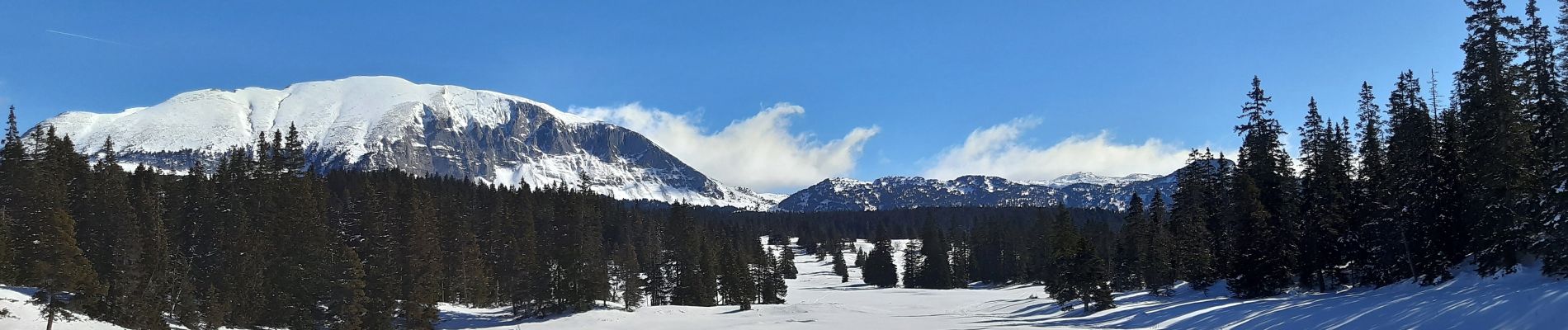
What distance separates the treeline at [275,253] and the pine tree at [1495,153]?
172ft

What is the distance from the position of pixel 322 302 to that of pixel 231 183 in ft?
69.4

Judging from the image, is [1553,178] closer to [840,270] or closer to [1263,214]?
[1263,214]

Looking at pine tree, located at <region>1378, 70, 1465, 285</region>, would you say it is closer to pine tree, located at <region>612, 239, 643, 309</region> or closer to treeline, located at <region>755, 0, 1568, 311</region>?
treeline, located at <region>755, 0, 1568, 311</region>

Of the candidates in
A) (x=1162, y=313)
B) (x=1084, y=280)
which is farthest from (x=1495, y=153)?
(x=1084, y=280)

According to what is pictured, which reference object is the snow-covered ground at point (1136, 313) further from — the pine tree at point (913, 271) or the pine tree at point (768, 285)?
the pine tree at point (913, 271)

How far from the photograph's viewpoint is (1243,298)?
50.7 metres

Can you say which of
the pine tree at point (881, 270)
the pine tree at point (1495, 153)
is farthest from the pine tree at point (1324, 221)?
the pine tree at point (881, 270)

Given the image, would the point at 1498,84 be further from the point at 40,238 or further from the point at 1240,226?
the point at 40,238

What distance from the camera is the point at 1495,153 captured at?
125ft

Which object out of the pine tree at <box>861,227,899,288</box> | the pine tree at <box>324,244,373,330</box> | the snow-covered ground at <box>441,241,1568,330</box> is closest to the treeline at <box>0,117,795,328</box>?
the pine tree at <box>324,244,373,330</box>

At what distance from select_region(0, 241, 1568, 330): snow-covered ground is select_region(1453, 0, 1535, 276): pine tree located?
159 centimetres

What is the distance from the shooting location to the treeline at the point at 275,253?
48188 mm

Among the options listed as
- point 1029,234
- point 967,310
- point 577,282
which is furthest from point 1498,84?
point 1029,234

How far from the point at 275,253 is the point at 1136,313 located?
181ft
